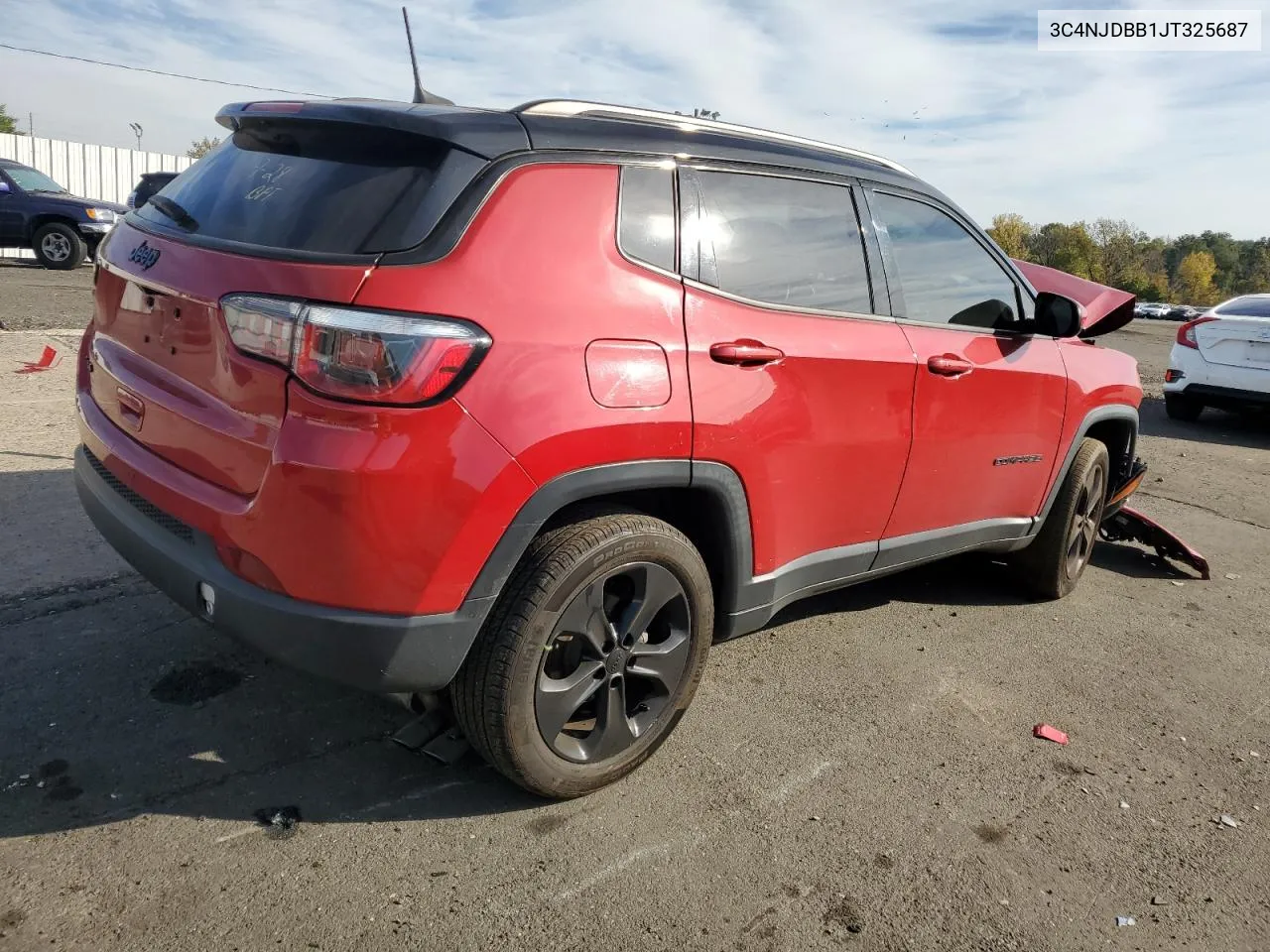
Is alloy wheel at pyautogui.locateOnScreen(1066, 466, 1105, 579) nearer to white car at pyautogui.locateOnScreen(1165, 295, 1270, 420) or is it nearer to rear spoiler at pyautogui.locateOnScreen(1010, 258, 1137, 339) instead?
rear spoiler at pyautogui.locateOnScreen(1010, 258, 1137, 339)

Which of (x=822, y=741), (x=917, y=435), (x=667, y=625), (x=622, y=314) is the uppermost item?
(x=622, y=314)

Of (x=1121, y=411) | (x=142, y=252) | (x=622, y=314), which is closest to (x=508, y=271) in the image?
(x=622, y=314)

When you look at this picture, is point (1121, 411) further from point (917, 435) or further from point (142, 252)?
point (142, 252)

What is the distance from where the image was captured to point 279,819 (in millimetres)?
2582

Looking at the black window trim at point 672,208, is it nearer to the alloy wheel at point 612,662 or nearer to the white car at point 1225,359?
the alloy wheel at point 612,662

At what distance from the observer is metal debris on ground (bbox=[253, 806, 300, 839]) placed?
2537 millimetres

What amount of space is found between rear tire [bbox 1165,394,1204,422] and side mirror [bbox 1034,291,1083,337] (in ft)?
26.2

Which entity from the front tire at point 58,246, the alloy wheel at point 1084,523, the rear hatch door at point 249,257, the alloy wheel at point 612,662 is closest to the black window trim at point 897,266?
the alloy wheel at point 1084,523

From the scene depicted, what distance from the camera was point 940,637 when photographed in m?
4.24

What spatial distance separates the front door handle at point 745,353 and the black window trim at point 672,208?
0.24 metres

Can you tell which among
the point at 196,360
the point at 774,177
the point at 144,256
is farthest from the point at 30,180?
the point at 774,177

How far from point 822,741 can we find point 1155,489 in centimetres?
561

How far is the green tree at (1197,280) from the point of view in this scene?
382 ft

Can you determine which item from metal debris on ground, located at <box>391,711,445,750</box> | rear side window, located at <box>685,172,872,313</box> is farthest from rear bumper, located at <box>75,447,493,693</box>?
rear side window, located at <box>685,172,872,313</box>
